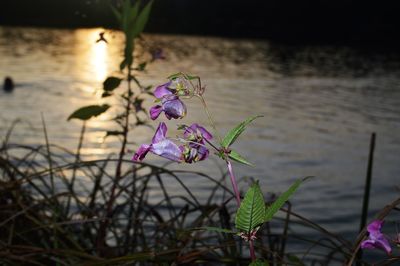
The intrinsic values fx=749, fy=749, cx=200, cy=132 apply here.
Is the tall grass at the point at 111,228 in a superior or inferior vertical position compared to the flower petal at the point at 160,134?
inferior

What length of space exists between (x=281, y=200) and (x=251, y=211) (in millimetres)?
52

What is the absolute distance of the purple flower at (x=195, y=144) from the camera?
1.19 metres

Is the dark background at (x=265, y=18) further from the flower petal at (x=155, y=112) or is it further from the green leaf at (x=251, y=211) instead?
the green leaf at (x=251, y=211)

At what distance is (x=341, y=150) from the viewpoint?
1230 cm

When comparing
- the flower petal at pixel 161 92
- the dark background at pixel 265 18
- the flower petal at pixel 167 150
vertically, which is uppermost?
the flower petal at pixel 161 92

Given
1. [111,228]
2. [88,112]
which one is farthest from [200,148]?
[111,228]

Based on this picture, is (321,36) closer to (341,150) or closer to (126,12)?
(341,150)

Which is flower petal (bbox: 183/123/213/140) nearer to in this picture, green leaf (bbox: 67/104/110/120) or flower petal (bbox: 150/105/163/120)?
flower petal (bbox: 150/105/163/120)

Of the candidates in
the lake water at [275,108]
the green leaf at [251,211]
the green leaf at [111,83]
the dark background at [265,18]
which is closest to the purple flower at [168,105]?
the green leaf at [251,211]

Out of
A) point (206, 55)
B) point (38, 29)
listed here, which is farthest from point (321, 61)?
point (38, 29)

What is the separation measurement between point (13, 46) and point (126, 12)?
3636cm

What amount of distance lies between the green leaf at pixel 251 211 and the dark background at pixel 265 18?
2227 inches

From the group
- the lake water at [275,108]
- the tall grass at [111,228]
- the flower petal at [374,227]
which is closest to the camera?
the flower petal at [374,227]

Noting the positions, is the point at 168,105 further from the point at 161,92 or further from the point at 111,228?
the point at 111,228
